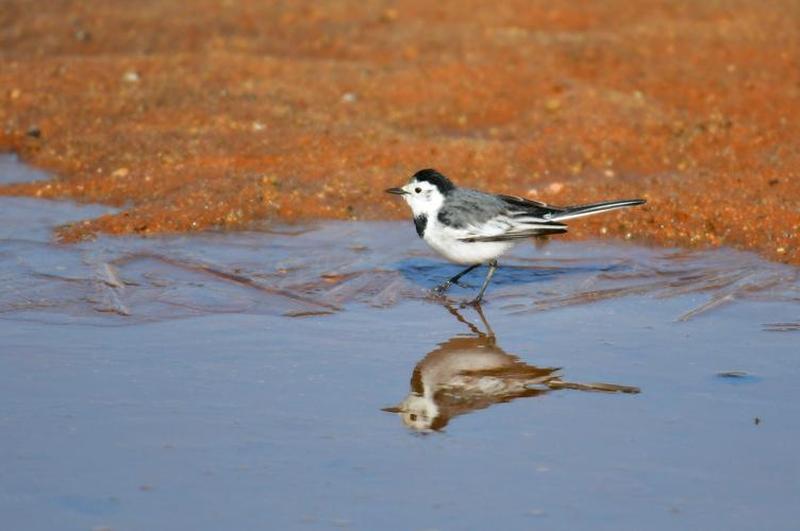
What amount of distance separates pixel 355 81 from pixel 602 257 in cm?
532

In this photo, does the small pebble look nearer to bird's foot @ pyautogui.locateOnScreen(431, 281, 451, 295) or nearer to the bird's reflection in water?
bird's foot @ pyautogui.locateOnScreen(431, 281, 451, 295)

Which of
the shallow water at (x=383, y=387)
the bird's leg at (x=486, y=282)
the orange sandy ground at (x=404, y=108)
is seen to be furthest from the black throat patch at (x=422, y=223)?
the orange sandy ground at (x=404, y=108)

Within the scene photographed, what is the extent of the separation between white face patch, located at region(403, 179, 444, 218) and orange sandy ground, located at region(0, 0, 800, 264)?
1517mm

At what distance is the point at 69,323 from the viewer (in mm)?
7516

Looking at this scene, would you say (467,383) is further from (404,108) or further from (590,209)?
(404,108)

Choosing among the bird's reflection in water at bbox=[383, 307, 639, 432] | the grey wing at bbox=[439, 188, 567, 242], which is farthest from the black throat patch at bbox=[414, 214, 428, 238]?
the bird's reflection in water at bbox=[383, 307, 639, 432]

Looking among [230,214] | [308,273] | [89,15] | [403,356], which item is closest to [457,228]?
[308,273]

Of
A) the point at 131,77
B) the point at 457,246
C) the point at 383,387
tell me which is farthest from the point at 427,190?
the point at 131,77

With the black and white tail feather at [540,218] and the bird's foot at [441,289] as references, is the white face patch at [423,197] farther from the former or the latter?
the bird's foot at [441,289]

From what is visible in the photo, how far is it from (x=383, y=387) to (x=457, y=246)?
2179 mm

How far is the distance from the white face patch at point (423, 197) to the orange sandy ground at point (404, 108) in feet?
4.98

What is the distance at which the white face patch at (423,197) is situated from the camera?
8648mm

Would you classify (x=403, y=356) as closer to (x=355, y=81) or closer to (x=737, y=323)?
(x=737, y=323)

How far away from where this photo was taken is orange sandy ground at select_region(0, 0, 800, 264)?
10406 mm
